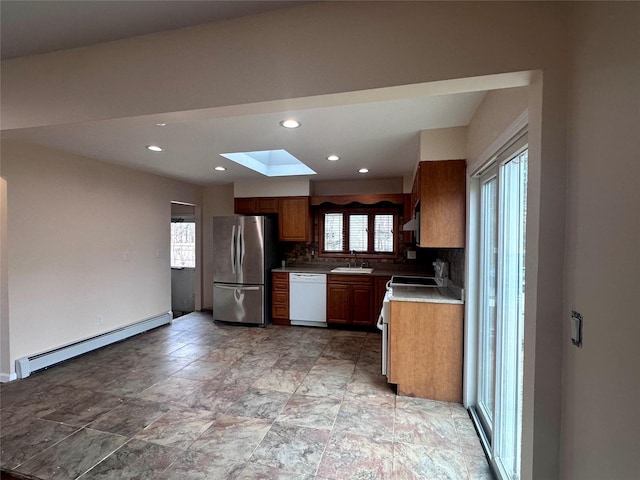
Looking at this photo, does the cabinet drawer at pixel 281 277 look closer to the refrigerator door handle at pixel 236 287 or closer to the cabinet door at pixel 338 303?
the refrigerator door handle at pixel 236 287

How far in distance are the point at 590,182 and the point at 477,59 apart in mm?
596

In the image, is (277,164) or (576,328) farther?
(277,164)

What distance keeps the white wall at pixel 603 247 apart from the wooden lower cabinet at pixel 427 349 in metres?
1.59

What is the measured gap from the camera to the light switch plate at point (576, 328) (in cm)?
95

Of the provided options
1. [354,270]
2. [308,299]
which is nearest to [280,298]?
[308,299]

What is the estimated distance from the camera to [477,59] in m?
1.14

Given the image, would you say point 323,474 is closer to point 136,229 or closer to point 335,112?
point 335,112

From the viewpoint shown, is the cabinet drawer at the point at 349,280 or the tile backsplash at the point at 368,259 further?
the tile backsplash at the point at 368,259

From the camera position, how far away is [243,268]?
4.88 m

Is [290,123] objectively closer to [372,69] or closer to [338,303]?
[372,69]

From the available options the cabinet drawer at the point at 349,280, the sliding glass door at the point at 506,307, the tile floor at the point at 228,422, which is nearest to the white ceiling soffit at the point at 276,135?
the sliding glass door at the point at 506,307

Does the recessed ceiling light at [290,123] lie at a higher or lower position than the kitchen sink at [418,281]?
higher

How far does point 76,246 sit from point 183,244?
311 cm

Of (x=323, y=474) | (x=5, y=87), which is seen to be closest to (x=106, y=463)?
(x=323, y=474)
